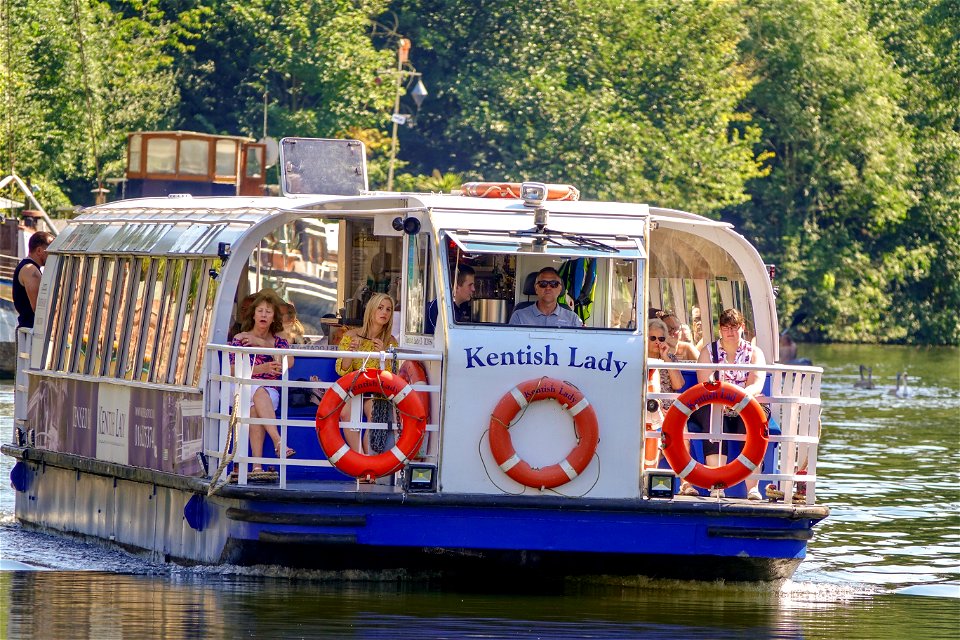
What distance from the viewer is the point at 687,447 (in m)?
13.0

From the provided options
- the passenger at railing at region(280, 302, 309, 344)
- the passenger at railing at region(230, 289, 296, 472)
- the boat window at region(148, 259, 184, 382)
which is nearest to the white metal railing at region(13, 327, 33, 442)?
the boat window at region(148, 259, 184, 382)

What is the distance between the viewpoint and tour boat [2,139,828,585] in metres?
12.8

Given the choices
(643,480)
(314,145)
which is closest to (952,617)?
(643,480)

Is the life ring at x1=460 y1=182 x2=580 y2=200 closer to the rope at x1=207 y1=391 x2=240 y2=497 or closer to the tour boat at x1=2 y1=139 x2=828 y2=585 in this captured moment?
the tour boat at x1=2 y1=139 x2=828 y2=585

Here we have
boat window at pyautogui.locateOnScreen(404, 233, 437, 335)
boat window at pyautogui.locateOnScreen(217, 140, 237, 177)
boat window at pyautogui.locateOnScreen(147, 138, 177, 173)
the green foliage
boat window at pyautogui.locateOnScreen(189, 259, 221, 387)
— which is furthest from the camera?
the green foliage

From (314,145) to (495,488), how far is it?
489 cm

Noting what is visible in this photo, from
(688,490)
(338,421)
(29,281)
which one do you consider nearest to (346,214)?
(338,421)

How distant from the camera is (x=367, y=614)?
40.3ft

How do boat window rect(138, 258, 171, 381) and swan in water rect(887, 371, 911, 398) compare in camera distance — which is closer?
boat window rect(138, 258, 171, 381)

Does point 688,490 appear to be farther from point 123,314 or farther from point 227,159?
point 227,159

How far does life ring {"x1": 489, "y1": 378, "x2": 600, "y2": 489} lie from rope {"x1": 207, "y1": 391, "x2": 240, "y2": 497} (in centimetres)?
156

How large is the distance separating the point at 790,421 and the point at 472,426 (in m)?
2.03

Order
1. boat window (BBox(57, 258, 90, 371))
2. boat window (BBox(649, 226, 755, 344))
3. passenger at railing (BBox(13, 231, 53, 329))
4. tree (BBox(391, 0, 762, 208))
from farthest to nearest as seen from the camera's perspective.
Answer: tree (BBox(391, 0, 762, 208)), passenger at railing (BBox(13, 231, 53, 329)), boat window (BBox(57, 258, 90, 371)), boat window (BBox(649, 226, 755, 344))

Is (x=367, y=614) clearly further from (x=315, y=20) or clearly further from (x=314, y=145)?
(x=315, y=20)
